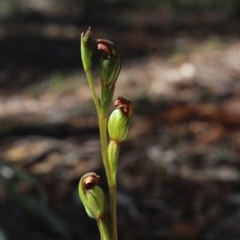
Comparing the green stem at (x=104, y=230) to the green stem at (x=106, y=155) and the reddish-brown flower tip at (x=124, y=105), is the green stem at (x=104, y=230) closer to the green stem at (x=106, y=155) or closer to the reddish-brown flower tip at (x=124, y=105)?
the green stem at (x=106, y=155)

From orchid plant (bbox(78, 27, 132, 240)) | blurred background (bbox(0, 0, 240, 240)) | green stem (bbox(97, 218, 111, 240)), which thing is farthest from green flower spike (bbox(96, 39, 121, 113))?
blurred background (bbox(0, 0, 240, 240))

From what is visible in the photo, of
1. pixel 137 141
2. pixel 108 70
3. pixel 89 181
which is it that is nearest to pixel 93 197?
pixel 89 181

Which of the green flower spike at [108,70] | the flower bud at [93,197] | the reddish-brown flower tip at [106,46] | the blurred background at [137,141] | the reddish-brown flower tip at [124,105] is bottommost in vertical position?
the blurred background at [137,141]

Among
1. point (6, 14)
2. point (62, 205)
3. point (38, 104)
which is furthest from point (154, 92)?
point (6, 14)

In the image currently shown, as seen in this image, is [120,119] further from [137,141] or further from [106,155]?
[137,141]

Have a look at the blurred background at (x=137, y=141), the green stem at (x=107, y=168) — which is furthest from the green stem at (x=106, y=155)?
the blurred background at (x=137, y=141)

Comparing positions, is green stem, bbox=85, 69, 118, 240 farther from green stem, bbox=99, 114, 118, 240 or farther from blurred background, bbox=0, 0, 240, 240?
blurred background, bbox=0, 0, 240, 240
